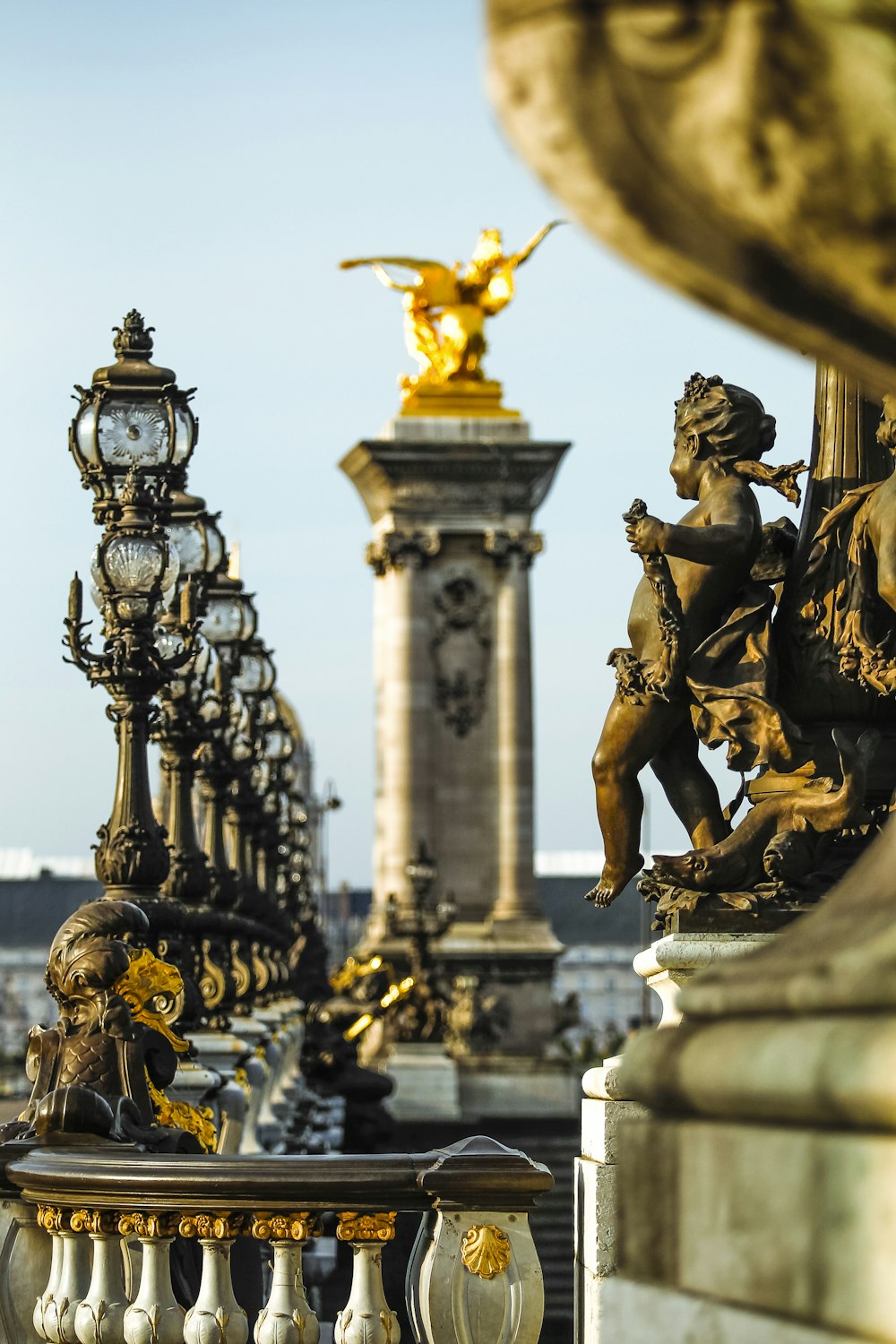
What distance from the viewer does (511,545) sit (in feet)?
194

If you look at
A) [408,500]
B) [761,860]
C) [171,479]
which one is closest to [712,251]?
[761,860]

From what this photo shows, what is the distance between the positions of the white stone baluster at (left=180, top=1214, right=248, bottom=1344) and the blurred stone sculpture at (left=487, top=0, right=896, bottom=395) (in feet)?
17.6

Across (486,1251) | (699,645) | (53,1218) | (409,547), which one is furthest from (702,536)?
(409,547)

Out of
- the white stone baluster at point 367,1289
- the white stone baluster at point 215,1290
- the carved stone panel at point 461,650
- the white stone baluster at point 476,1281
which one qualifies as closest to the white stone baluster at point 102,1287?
the white stone baluster at point 215,1290

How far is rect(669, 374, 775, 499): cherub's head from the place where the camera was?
916cm

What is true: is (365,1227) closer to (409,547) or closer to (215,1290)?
(215,1290)

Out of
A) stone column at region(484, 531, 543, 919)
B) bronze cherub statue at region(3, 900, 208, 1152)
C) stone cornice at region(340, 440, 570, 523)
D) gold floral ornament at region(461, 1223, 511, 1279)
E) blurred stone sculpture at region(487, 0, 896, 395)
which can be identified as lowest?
gold floral ornament at region(461, 1223, 511, 1279)

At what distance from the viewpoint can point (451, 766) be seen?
5988 centimetres

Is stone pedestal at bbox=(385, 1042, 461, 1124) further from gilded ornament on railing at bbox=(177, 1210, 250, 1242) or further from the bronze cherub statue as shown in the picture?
gilded ornament on railing at bbox=(177, 1210, 250, 1242)

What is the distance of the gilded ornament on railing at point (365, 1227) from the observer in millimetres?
7477

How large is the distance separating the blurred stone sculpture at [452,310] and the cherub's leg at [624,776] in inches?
2017

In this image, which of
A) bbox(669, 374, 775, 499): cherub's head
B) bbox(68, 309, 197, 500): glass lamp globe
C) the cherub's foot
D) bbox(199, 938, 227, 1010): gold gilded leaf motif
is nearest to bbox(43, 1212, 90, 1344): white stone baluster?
the cherub's foot

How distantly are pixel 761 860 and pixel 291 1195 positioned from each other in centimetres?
206

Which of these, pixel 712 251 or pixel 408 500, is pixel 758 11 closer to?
pixel 712 251
